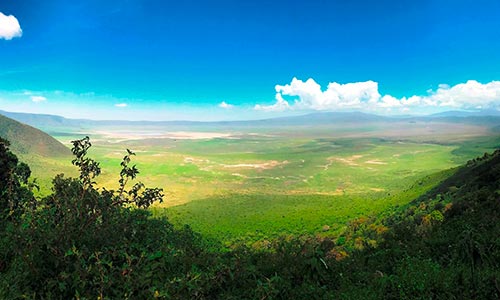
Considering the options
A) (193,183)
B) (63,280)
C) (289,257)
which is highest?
(63,280)

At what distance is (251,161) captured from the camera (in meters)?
121

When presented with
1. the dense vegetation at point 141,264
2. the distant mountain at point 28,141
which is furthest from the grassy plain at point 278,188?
the distant mountain at point 28,141

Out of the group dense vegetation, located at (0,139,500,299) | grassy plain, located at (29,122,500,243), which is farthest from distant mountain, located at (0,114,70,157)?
dense vegetation, located at (0,139,500,299)

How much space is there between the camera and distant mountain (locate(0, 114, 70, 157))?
103 metres

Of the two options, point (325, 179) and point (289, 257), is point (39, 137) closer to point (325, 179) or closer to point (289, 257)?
point (325, 179)

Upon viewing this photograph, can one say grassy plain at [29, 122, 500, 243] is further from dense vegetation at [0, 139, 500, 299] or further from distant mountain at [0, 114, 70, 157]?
distant mountain at [0, 114, 70, 157]

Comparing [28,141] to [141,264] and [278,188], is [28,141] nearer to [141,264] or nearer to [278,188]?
[278,188]

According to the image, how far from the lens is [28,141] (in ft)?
353

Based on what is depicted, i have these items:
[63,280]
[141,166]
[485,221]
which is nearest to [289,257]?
[63,280]

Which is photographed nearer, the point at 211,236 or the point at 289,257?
the point at 289,257

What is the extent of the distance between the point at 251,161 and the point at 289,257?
4350 inches

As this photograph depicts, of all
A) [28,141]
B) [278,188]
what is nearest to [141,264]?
[278,188]

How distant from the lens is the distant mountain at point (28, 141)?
337ft

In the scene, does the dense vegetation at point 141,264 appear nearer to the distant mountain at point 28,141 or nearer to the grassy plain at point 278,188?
the grassy plain at point 278,188
